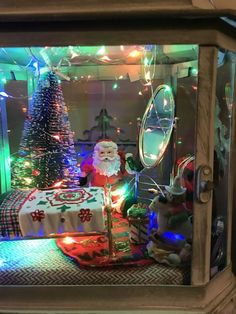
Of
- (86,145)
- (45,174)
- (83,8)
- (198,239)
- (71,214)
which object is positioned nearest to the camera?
(83,8)

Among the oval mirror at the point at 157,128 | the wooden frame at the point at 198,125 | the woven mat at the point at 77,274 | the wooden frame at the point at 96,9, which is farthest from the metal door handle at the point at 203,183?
the oval mirror at the point at 157,128

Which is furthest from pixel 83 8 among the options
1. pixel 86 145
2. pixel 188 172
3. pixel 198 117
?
pixel 86 145

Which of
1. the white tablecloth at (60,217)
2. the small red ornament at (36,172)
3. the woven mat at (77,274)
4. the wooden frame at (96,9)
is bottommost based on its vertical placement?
the woven mat at (77,274)

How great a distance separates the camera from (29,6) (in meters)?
0.82

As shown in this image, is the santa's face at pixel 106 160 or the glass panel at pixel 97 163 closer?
the glass panel at pixel 97 163

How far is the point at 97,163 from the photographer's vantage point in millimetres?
1347

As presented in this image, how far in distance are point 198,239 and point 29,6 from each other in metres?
0.75

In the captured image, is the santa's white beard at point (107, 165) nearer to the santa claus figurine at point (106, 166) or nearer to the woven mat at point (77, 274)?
the santa claus figurine at point (106, 166)

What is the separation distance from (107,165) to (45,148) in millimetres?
293

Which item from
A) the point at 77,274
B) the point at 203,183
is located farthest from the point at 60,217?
the point at 203,183

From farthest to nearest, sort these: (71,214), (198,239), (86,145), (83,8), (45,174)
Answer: (86,145), (45,174), (71,214), (198,239), (83,8)

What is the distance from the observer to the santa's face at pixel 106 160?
4.33 ft

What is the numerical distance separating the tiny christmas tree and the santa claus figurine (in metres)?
0.07

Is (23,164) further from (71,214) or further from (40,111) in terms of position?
(71,214)
